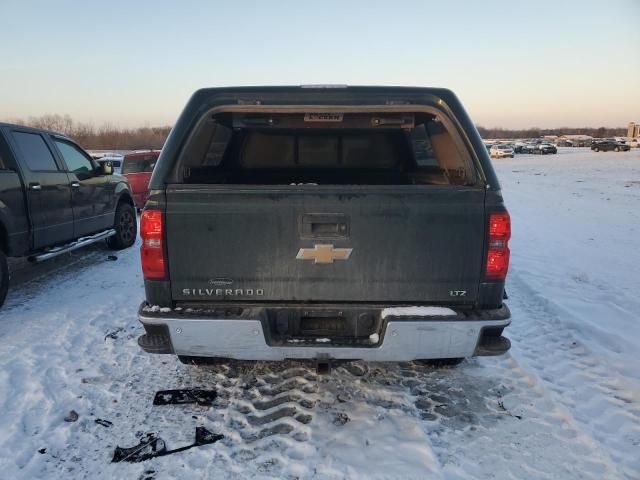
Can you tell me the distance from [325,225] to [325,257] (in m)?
0.20

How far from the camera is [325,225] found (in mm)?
2723

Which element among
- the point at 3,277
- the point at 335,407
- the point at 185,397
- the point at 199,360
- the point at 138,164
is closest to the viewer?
the point at 335,407

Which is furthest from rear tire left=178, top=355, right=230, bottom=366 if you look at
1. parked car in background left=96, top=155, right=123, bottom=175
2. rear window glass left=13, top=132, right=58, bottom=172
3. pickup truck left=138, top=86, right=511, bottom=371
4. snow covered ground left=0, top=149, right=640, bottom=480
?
parked car in background left=96, top=155, right=123, bottom=175

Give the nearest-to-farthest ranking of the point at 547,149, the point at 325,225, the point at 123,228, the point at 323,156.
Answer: the point at 325,225 < the point at 323,156 < the point at 123,228 < the point at 547,149

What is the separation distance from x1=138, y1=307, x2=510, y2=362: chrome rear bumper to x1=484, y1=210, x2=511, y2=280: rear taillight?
0.91ft

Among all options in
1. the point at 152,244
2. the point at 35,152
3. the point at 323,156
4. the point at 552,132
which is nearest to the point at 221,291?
the point at 152,244

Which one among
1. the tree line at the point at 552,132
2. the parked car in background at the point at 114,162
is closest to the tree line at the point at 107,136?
the parked car in background at the point at 114,162

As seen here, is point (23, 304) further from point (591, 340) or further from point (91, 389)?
point (591, 340)

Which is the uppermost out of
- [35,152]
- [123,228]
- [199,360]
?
[35,152]

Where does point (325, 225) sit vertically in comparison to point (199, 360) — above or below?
above

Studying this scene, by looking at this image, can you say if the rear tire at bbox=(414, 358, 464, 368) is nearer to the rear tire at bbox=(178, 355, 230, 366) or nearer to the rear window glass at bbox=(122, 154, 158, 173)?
the rear tire at bbox=(178, 355, 230, 366)

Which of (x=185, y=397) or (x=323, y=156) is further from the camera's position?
(x=323, y=156)

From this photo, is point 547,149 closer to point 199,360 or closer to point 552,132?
point 199,360

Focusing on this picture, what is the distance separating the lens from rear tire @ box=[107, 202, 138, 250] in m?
8.15
